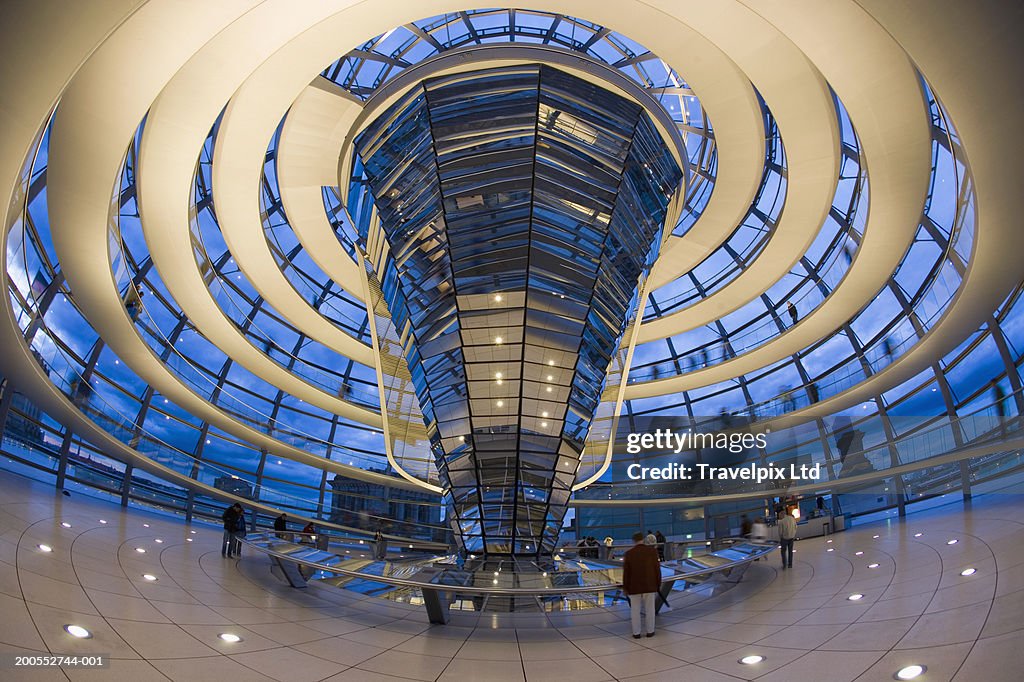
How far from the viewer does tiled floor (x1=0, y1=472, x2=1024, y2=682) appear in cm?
480

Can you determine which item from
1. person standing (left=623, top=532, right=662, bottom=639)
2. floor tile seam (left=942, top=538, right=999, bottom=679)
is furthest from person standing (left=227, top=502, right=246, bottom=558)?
floor tile seam (left=942, top=538, right=999, bottom=679)

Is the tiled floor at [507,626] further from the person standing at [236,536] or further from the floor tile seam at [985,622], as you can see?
the person standing at [236,536]

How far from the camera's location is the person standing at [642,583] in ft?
21.5

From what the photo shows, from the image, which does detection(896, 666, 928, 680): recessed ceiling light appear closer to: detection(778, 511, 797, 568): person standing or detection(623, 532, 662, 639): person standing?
detection(623, 532, 662, 639): person standing

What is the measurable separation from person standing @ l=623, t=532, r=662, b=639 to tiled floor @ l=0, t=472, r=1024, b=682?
23 centimetres

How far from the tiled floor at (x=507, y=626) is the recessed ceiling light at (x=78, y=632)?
62 millimetres

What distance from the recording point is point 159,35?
8234mm

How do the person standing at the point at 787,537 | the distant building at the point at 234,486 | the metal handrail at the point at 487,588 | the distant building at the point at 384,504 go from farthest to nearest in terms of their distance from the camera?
the distant building at the point at 384,504, the distant building at the point at 234,486, the person standing at the point at 787,537, the metal handrail at the point at 487,588

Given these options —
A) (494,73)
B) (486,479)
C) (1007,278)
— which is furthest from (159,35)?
(1007,278)

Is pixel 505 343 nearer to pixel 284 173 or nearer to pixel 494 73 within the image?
pixel 494 73

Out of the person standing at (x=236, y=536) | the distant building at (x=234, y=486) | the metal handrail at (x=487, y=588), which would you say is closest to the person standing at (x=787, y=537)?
the metal handrail at (x=487, y=588)

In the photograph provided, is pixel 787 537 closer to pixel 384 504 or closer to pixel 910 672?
pixel 910 672

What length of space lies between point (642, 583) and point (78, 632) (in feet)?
17.1

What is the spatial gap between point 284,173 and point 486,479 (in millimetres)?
9322
